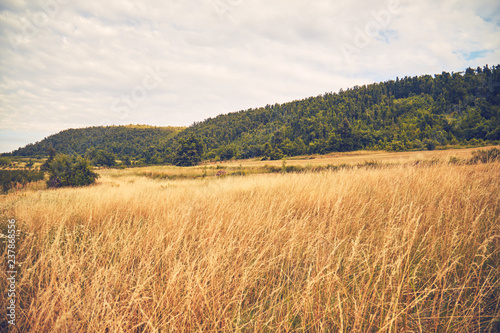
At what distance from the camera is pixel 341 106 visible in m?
121

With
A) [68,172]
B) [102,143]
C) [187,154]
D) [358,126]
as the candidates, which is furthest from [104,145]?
[358,126]

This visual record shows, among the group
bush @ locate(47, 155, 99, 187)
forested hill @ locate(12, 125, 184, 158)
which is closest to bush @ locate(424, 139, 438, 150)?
bush @ locate(47, 155, 99, 187)

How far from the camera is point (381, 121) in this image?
104 m

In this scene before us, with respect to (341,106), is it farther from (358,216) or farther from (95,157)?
(358,216)

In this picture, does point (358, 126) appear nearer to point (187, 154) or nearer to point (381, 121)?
point (381, 121)

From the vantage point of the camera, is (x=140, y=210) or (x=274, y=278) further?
(x=140, y=210)

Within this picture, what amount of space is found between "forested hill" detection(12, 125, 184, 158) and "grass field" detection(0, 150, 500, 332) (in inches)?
4083

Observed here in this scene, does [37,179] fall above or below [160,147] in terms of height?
below

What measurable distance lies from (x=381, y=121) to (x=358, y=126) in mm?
14300

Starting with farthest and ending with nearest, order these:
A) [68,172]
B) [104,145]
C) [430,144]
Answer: [104,145] < [430,144] < [68,172]

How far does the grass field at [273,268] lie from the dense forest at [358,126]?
245 feet

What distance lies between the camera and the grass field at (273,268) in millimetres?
1483

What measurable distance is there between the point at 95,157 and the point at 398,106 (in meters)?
142

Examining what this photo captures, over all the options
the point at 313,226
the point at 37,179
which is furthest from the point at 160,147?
the point at 313,226
